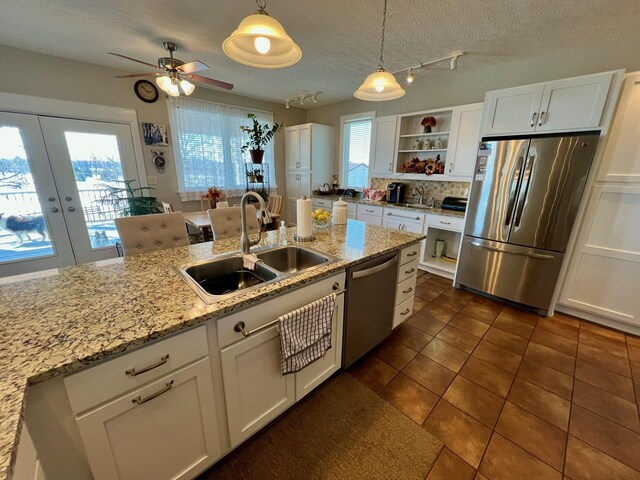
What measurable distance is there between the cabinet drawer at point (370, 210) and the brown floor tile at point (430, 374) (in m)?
2.29

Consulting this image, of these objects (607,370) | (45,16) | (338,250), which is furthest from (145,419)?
(45,16)

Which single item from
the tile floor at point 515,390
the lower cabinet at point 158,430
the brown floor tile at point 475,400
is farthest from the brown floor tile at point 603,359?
the lower cabinet at point 158,430

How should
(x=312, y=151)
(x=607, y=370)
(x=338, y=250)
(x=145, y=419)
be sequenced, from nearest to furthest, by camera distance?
(x=145, y=419) < (x=338, y=250) < (x=607, y=370) < (x=312, y=151)

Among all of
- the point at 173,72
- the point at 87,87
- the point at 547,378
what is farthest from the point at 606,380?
the point at 87,87

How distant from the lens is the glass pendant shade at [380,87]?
5.58ft

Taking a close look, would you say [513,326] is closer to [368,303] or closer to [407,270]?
[407,270]

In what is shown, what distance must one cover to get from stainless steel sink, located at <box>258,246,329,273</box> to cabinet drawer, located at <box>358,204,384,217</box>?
2.37 m

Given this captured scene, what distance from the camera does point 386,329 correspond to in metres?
2.03

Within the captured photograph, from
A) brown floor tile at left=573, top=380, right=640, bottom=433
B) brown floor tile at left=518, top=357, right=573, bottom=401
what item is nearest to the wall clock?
brown floor tile at left=518, top=357, right=573, bottom=401

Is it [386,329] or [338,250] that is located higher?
[338,250]

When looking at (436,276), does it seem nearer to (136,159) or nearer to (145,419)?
(145,419)

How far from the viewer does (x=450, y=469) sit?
4.20 feet

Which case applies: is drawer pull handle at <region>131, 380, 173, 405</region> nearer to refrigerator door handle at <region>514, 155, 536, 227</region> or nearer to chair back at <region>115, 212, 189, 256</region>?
chair back at <region>115, 212, 189, 256</region>

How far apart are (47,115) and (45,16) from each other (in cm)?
129
